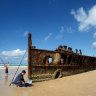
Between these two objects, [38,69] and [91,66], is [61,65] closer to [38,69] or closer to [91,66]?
[38,69]

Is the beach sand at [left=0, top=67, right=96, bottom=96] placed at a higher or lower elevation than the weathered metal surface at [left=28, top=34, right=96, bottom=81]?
lower

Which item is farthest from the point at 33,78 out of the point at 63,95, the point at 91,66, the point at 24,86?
the point at 91,66

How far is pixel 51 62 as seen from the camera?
575 inches

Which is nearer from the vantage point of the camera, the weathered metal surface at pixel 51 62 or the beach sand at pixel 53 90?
the beach sand at pixel 53 90

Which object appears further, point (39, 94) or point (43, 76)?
point (43, 76)

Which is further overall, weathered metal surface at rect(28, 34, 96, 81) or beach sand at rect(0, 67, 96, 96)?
weathered metal surface at rect(28, 34, 96, 81)

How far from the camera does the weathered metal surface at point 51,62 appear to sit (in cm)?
1320

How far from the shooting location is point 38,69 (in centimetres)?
1339

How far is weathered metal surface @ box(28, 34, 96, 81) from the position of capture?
13.2m

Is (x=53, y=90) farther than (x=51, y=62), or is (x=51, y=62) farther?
(x=51, y=62)

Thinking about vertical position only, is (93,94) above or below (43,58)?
below

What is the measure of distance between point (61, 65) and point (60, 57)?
0.64m

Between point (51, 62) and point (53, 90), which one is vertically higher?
point (51, 62)

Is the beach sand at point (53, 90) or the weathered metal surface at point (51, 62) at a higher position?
the weathered metal surface at point (51, 62)
